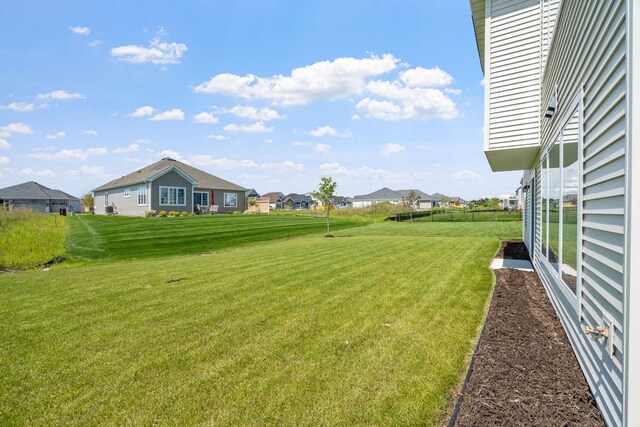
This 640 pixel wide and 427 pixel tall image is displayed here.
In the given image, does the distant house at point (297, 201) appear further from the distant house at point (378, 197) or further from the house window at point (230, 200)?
the house window at point (230, 200)

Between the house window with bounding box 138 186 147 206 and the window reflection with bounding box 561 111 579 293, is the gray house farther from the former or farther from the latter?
the house window with bounding box 138 186 147 206

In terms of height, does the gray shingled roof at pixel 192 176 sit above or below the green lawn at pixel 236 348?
above

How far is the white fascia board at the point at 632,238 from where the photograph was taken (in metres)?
2.00

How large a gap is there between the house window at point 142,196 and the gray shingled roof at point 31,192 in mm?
25498

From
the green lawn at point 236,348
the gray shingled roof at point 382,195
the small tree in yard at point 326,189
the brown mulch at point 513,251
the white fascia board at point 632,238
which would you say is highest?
the gray shingled roof at point 382,195

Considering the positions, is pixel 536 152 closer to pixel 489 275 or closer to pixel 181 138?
pixel 489 275

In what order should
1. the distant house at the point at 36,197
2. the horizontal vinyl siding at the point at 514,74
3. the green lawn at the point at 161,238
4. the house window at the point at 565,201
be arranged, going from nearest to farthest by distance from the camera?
the house window at the point at 565,201 < the horizontal vinyl siding at the point at 514,74 < the green lawn at the point at 161,238 < the distant house at the point at 36,197

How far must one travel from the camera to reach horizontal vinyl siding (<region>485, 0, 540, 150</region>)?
7.36m

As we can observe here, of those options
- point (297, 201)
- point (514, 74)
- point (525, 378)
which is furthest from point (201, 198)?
point (297, 201)

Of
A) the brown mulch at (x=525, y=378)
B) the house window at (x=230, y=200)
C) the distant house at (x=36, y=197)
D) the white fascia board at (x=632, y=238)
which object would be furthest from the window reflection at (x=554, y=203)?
the distant house at (x=36, y=197)

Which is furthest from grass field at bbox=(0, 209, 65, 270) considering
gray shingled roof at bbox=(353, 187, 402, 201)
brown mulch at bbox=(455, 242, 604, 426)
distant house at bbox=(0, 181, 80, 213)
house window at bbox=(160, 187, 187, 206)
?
gray shingled roof at bbox=(353, 187, 402, 201)

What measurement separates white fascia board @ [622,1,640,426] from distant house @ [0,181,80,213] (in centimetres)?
5261

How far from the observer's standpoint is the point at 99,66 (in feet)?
48.0

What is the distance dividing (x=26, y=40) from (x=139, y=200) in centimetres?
1730
